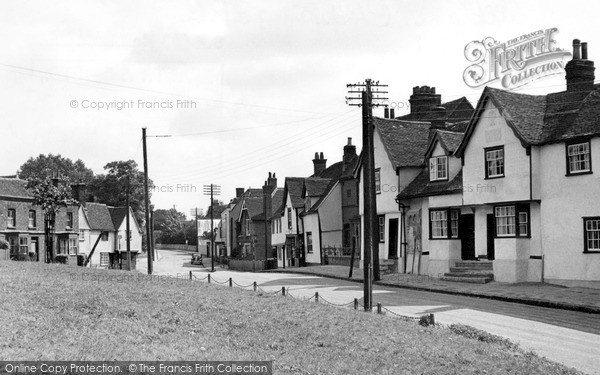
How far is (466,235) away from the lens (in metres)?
38.7

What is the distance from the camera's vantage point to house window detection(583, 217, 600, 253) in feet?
99.6

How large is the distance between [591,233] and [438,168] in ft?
37.8

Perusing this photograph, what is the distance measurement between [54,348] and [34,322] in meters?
2.77

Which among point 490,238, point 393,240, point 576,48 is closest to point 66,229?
point 393,240

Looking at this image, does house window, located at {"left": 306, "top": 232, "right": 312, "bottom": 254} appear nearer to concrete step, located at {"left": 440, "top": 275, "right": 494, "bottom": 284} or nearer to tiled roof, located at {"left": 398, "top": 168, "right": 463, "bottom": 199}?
tiled roof, located at {"left": 398, "top": 168, "right": 463, "bottom": 199}

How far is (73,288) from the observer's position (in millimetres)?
21984

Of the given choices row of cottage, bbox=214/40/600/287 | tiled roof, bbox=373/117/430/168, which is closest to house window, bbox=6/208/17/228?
row of cottage, bbox=214/40/600/287

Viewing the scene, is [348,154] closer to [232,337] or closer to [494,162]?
[494,162]

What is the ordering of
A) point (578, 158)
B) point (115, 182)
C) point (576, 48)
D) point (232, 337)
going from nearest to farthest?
1. point (232, 337)
2. point (578, 158)
3. point (576, 48)
4. point (115, 182)

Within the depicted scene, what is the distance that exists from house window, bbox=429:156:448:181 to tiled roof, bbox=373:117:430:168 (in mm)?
2771

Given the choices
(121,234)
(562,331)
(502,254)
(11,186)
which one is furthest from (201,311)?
(121,234)

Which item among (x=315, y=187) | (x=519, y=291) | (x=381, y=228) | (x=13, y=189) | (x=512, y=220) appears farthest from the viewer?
(x=13, y=189)

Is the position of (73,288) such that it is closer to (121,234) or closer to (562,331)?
(562,331)

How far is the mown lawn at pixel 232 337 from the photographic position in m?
12.9
